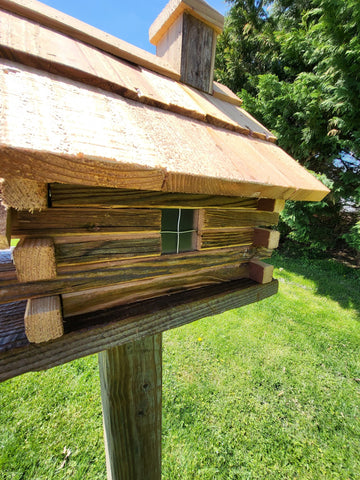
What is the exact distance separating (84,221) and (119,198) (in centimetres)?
14

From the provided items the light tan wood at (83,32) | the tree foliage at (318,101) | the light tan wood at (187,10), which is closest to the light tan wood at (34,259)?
the light tan wood at (83,32)

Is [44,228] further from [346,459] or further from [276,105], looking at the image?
[276,105]

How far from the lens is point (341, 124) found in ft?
15.9

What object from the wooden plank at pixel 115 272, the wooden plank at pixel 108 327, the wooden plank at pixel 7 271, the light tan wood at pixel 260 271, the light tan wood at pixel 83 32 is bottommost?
the wooden plank at pixel 108 327

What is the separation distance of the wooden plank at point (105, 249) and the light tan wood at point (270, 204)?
2.22 feet

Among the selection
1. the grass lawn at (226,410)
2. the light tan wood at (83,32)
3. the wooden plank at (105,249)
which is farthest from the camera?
the grass lawn at (226,410)

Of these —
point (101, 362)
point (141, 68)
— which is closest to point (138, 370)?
point (101, 362)

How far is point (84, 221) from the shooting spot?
2.42 ft

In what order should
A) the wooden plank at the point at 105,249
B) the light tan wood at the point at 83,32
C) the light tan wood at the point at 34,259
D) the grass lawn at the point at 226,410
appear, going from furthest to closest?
the grass lawn at the point at 226,410
the light tan wood at the point at 83,32
the wooden plank at the point at 105,249
the light tan wood at the point at 34,259

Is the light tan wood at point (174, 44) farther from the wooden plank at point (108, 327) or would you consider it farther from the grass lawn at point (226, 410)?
the grass lawn at point (226, 410)

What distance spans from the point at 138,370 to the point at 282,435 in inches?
88.4

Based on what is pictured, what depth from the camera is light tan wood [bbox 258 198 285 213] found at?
120 centimetres

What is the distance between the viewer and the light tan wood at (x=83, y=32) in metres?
0.91

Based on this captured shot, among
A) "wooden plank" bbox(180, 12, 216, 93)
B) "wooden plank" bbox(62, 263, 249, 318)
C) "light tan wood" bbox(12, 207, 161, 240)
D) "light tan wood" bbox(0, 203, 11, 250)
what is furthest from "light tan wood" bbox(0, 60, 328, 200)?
"wooden plank" bbox(180, 12, 216, 93)
